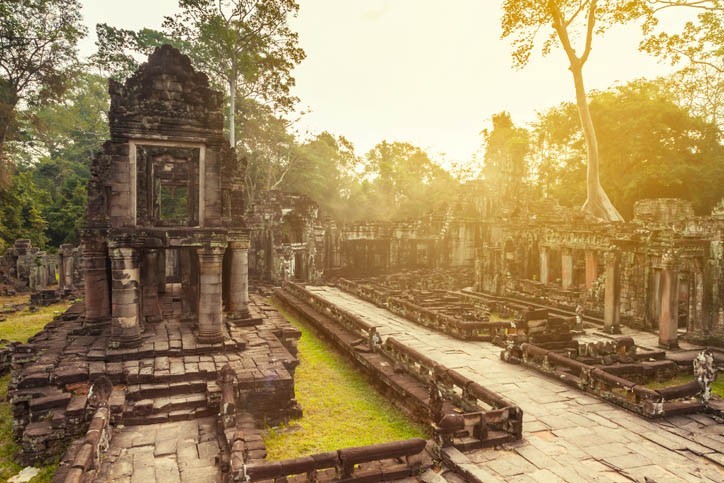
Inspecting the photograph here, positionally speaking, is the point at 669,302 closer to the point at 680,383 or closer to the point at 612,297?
the point at 612,297

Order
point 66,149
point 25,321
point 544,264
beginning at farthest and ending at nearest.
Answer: point 66,149 → point 544,264 → point 25,321

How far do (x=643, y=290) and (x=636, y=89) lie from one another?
1986cm

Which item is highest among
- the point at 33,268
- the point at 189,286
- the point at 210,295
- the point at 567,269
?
the point at 210,295

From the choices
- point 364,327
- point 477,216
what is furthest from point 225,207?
point 477,216

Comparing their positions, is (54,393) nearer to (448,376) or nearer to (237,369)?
(237,369)

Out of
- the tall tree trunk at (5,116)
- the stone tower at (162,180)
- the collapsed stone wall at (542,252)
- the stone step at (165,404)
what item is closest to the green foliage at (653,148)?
the collapsed stone wall at (542,252)

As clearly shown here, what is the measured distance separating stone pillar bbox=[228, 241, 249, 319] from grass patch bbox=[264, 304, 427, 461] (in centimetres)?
251

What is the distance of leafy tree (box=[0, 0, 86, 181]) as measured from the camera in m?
24.7

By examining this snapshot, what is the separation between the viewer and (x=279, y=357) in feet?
35.3

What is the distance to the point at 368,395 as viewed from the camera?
10.9 metres

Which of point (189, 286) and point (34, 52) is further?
point (34, 52)

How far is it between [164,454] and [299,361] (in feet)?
15.1

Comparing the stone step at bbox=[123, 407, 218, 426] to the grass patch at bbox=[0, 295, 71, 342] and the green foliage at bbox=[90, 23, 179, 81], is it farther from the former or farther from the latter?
the green foliage at bbox=[90, 23, 179, 81]

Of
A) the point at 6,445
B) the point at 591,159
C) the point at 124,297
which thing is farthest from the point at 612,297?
the point at 6,445
